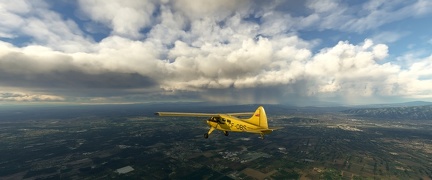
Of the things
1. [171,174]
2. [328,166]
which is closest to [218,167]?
[171,174]

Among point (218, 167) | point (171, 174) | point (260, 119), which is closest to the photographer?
point (260, 119)

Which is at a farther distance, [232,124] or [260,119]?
[232,124]

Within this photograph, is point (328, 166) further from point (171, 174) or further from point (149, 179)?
point (149, 179)

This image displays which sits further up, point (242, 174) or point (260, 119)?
point (260, 119)

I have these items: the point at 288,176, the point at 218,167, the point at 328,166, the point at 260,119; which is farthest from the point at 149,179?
the point at 328,166

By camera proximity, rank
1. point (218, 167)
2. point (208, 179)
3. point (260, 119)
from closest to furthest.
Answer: point (260, 119) < point (208, 179) < point (218, 167)

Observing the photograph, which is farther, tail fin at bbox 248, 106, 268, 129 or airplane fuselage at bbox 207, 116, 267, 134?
tail fin at bbox 248, 106, 268, 129

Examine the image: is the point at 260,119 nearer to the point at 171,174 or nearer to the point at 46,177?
the point at 171,174

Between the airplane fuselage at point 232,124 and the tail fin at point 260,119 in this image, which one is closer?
the airplane fuselage at point 232,124

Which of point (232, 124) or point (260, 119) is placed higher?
point (260, 119)

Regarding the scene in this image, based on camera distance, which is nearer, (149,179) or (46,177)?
(149,179)
